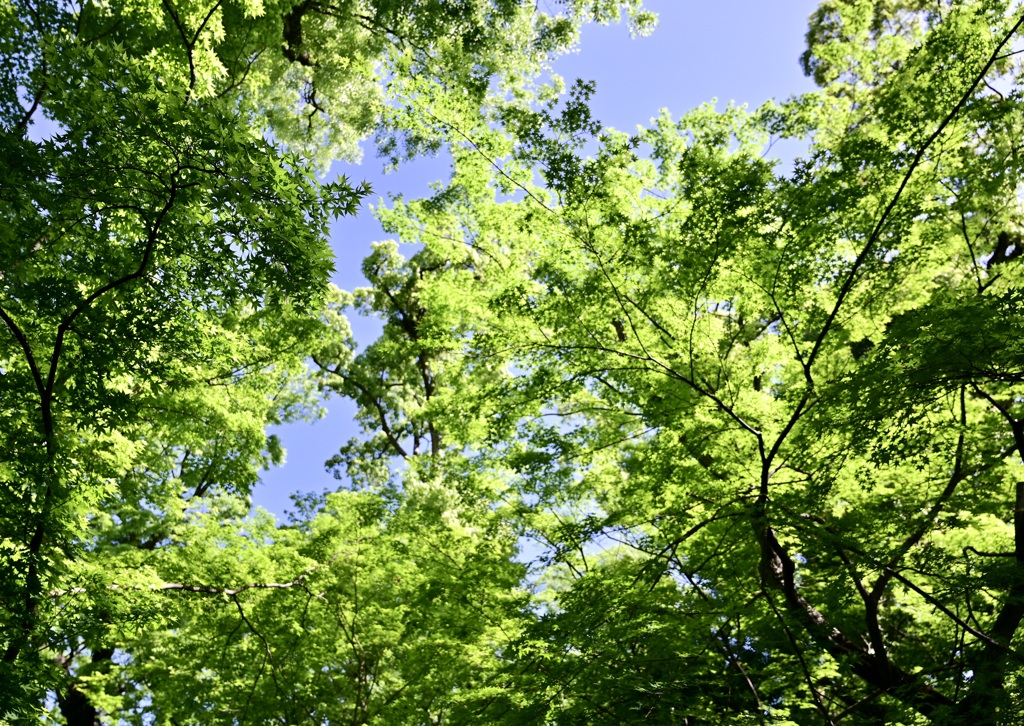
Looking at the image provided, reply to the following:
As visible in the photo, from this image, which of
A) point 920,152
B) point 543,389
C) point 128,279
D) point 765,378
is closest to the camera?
point 128,279

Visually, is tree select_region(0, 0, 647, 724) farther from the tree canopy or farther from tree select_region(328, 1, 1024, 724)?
tree select_region(328, 1, 1024, 724)

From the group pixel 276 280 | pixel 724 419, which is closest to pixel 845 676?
pixel 724 419

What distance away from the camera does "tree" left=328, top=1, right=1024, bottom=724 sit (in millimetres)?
4332

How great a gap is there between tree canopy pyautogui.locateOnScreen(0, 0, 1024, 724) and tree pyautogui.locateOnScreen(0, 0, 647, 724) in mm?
33

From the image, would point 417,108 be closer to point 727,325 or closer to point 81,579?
point 727,325

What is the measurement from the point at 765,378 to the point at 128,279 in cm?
626

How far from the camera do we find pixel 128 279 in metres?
3.20

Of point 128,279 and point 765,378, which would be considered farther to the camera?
Result: point 765,378

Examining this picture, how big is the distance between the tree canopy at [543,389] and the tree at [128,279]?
33mm

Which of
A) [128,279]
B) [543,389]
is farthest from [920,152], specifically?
[128,279]

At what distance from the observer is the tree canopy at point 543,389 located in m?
3.49

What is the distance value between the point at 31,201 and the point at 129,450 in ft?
13.5

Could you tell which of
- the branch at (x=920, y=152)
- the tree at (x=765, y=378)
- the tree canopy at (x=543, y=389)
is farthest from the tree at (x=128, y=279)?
the branch at (x=920, y=152)

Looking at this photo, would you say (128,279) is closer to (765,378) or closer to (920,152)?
(920,152)
